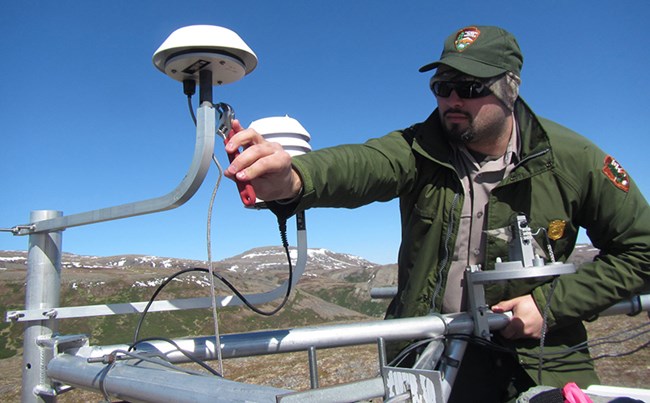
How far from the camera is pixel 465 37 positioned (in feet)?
11.1

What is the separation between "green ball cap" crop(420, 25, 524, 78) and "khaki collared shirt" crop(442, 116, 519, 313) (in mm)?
618

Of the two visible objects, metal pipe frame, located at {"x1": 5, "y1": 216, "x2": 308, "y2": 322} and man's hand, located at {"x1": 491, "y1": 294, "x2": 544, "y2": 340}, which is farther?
man's hand, located at {"x1": 491, "y1": 294, "x2": 544, "y2": 340}

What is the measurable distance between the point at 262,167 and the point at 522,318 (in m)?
2.07

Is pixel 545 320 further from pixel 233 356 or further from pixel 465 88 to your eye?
pixel 233 356

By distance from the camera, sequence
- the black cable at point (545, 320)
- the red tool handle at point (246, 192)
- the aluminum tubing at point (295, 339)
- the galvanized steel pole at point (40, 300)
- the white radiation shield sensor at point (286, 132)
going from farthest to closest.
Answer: the white radiation shield sensor at point (286, 132) < the black cable at point (545, 320) < the galvanized steel pole at point (40, 300) < the aluminum tubing at point (295, 339) < the red tool handle at point (246, 192)

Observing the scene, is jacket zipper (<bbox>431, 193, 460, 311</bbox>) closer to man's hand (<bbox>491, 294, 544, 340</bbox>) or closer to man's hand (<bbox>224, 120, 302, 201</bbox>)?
man's hand (<bbox>491, 294, 544, 340</bbox>)

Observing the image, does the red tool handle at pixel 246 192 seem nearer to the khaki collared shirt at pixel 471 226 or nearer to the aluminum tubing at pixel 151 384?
the aluminum tubing at pixel 151 384

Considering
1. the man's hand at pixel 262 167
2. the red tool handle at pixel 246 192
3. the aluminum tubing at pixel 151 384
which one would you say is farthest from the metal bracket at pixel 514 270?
the aluminum tubing at pixel 151 384

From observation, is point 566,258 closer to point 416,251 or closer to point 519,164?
point 519,164

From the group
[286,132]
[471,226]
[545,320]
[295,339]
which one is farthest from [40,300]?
[545,320]

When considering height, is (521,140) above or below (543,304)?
above

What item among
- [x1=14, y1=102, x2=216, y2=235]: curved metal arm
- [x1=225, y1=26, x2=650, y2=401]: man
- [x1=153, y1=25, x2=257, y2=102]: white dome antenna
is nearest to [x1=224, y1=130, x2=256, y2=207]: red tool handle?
[x1=14, y1=102, x2=216, y2=235]: curved metal arm

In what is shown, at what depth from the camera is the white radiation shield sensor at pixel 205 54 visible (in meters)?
2.12

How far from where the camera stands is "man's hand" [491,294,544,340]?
122 inches
